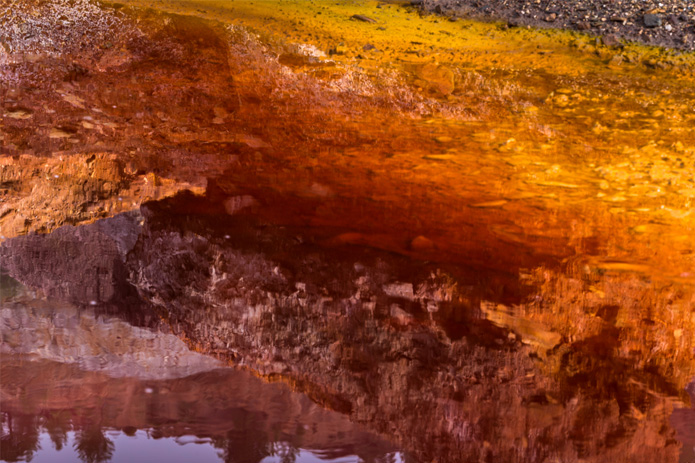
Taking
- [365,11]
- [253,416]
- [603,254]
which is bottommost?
[253,416]

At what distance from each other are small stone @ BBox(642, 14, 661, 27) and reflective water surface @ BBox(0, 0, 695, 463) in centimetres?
69

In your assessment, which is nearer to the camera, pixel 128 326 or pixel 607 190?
pixel 128 326

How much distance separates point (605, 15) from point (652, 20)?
223mm

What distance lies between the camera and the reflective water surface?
32.0 inches

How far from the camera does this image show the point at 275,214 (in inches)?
48.6

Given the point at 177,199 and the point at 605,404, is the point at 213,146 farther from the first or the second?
the point at 605,404

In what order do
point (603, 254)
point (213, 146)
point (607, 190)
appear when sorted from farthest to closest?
point (213, 146)
point (607, 190)
point (603, 254)

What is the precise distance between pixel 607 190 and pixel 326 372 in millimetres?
987

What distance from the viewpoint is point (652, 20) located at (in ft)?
8.25

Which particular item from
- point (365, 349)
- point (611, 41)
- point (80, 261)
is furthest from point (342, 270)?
point (611, 41)

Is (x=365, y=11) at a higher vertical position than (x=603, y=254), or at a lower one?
higher

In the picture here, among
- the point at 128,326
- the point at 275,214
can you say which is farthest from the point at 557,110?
the point at 128,326

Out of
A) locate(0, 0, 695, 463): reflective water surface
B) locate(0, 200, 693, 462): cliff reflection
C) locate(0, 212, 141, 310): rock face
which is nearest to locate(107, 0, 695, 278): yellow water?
locate(0, 0, 695, 463): reflective water surface

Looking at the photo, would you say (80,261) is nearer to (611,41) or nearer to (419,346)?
(419,346)
